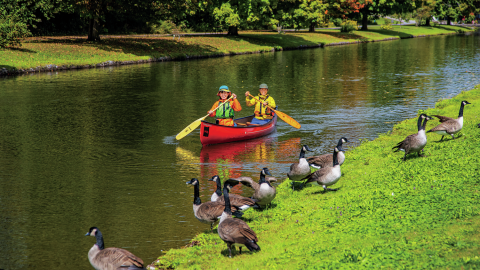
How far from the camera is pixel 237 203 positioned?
11.1 meters

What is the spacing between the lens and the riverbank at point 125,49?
45844 mm

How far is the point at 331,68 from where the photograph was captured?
47.8 meters

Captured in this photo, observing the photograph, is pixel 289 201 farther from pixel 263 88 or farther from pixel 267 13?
pixel 267 13

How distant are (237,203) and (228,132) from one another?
9.82m

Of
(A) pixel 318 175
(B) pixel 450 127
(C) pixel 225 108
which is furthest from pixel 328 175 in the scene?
(C) pixel 225 108

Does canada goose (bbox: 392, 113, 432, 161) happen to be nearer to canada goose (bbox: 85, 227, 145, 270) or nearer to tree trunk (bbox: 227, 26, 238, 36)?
canada goose (bbox: 85, 227, 145, 270)

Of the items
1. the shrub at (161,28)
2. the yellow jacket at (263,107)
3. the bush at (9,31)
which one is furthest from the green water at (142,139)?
the shrub at (161,28)

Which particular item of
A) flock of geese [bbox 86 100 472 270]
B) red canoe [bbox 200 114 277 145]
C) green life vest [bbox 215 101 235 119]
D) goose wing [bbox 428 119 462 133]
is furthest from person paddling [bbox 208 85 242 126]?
goose wing [bbox 428 119 462 133]

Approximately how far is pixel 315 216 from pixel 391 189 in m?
2.08

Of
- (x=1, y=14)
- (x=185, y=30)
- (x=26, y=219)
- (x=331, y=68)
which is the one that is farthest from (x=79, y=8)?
(x=26, y=219)

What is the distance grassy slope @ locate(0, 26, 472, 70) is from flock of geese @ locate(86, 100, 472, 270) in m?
37.6

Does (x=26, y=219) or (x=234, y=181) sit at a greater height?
(x=234, y=181)

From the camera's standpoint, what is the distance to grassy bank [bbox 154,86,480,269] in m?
7.93

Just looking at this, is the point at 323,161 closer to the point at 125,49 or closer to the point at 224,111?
the point at 224,111
